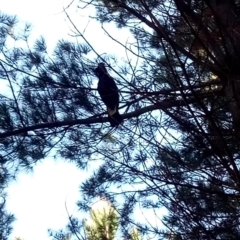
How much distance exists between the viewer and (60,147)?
4.07 metres

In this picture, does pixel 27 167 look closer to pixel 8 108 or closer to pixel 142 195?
pixel 8 108

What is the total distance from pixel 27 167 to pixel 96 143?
21.9 inches

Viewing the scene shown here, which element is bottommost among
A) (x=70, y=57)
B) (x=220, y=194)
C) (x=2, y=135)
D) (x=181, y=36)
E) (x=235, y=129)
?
(x=220, y=194)

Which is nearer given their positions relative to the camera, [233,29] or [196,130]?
[196,130]

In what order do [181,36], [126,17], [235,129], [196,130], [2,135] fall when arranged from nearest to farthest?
[196,130]
[235,129]
[181,36]
[126,17]
[2,135]

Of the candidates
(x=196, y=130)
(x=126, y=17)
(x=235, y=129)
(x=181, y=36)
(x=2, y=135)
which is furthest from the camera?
(x=2, y=135)

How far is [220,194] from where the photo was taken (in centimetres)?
292

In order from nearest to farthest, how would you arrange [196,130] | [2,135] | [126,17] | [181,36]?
[196,130] → [181,36] → [126,17] → [2,135]

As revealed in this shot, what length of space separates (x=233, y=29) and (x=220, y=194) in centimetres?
78

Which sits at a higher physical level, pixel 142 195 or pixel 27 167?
pixel 27 167

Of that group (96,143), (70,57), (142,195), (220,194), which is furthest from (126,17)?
(220,194)

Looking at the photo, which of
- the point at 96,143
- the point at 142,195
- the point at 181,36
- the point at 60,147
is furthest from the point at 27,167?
the point at 181,36

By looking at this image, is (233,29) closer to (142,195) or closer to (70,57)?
(142,195)

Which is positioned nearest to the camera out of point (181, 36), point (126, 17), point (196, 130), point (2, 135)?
point (196, 130)
